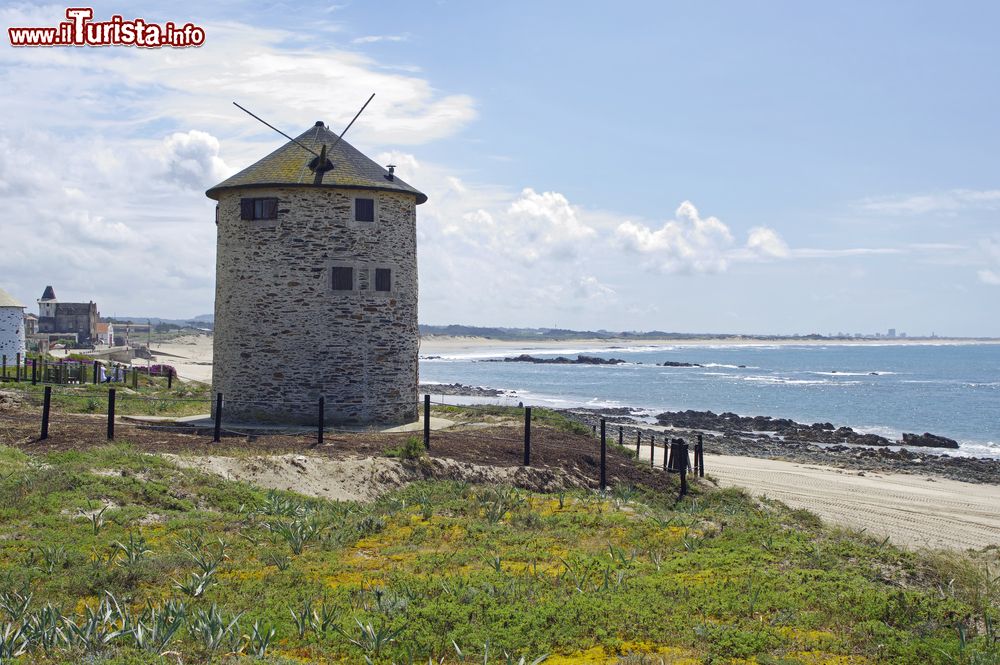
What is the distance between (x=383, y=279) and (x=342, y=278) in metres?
1.19

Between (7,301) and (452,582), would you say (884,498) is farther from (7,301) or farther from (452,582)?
(7,301)

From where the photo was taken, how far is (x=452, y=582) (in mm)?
9445

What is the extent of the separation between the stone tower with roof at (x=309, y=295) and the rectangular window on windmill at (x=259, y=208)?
0.09ft

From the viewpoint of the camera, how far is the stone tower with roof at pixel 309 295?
78.1ft

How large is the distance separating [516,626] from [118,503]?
7654 millimetres

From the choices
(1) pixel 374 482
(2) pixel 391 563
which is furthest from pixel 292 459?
(2) pixel 391 563

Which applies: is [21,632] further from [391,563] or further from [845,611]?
[845,611]

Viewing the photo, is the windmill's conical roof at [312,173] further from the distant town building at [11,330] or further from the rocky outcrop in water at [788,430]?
the rocky outcrop in water at [788,430]

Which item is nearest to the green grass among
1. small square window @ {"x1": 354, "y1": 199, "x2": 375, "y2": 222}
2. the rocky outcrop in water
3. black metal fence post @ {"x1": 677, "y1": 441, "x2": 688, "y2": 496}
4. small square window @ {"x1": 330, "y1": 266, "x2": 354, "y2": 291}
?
black metal fence post @ {"x1": 677, "y1": 441, "x2": 688, "y2": 496}

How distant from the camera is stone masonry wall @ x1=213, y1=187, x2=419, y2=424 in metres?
23.8

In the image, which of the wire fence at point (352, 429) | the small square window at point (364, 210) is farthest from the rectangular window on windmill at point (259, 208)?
the wire fence at point (352, 429)

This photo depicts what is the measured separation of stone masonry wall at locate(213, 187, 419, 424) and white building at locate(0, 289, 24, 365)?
28064 millimetres

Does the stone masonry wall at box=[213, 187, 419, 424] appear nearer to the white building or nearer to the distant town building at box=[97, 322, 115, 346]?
the white building

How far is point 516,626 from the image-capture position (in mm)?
8180
